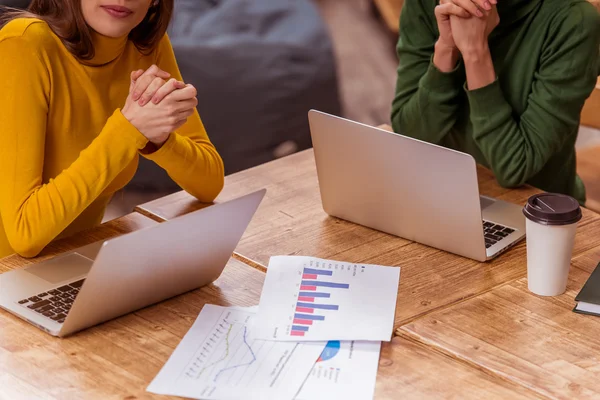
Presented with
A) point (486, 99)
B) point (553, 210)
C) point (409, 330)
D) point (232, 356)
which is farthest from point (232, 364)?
point (486, 99)

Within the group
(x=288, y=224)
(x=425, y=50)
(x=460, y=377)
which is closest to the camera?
(x=460, y=377)

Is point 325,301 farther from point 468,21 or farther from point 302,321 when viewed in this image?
point 468,21

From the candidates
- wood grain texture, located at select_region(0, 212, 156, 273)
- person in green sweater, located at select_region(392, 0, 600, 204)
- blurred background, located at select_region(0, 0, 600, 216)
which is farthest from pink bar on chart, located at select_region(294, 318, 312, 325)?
blurred background, located at select_region(0, 0, 600, 216)

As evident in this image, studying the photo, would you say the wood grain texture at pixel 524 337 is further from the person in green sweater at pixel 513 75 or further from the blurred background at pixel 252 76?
the blurred background at pixel 252 76

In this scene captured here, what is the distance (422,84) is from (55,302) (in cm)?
86

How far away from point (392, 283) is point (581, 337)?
10.8 inches

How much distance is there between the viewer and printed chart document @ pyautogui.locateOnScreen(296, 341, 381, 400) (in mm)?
1002

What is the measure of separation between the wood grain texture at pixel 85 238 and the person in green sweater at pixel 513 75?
62 centimetres

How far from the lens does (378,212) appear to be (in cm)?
142

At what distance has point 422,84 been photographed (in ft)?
5.65

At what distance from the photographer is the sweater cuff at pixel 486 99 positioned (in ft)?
5.26

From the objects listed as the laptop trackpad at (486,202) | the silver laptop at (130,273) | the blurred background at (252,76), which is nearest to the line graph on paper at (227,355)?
the silver laptop at (130,273)

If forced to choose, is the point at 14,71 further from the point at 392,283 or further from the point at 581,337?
the point at 581,337

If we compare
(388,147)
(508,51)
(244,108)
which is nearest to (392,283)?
(388,147)
